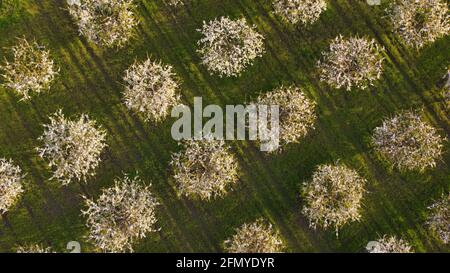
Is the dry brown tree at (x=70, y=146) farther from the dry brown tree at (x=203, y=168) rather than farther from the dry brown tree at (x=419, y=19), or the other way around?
the dry brown tree at (x=419, y=19)

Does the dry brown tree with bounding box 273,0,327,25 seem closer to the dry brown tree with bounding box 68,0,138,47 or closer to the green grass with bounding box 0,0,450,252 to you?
the green grass with bounding box 0,0,450,252

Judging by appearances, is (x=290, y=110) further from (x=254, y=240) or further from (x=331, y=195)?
(x=254, y=240)

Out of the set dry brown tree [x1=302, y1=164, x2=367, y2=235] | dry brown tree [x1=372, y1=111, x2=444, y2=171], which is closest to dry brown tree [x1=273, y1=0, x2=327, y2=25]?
dry brown tree [x1=372, y1=111, x2=444, y2=171]

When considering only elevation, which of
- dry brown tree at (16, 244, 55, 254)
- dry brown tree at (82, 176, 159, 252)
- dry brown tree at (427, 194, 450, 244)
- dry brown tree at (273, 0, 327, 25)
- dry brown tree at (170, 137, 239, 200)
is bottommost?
dry brown tree at (427, 194, 450, 244)

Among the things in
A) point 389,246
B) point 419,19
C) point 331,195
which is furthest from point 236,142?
point 419,19

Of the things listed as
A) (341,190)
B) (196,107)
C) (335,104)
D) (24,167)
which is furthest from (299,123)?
(24,167)
